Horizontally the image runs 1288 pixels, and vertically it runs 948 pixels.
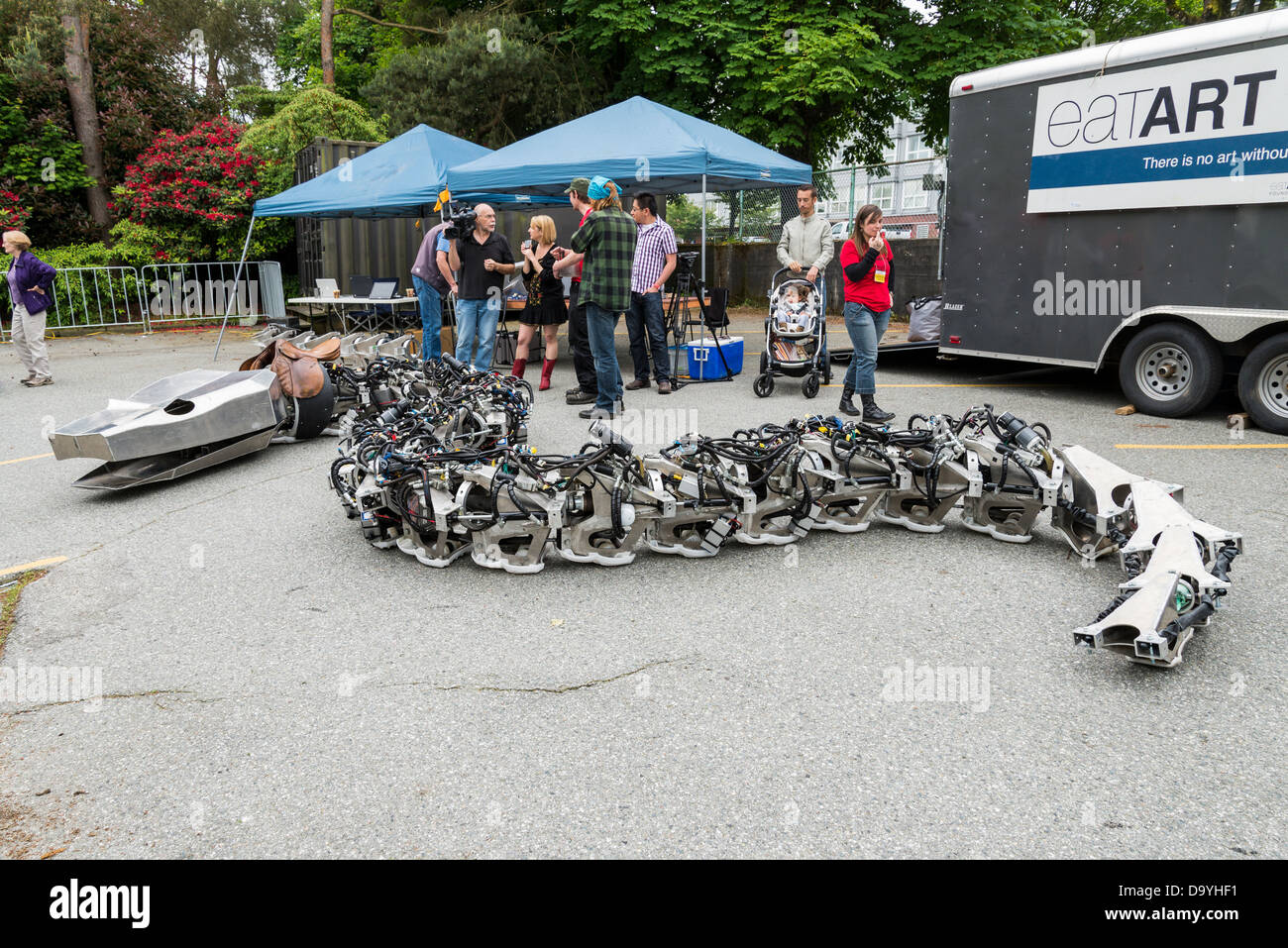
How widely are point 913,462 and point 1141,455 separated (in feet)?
9.62

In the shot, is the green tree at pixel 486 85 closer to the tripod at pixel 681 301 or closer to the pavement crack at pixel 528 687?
the tripod at pixel 681 301

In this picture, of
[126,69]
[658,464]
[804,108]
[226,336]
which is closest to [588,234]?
[658,464]

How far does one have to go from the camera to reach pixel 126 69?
79.4 ft

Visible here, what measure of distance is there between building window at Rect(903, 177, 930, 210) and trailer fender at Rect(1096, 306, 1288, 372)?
11.8 metres

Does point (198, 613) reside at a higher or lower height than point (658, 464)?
lower

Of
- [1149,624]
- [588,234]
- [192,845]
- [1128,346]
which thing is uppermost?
[588,234]

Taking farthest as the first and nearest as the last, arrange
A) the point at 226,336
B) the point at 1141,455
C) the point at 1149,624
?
the point at 226,336, the point at 1141,455, the point at 1149,624

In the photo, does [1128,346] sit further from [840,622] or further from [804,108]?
[804,108]

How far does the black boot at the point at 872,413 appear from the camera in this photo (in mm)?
8133

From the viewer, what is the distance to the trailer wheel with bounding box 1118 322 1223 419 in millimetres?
8352

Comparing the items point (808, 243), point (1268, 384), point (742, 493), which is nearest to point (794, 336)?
point (808, 243)

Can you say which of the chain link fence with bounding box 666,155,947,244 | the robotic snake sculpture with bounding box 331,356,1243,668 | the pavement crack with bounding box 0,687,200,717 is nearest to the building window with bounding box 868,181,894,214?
the chain link fence with bounding box 666,155,947,244

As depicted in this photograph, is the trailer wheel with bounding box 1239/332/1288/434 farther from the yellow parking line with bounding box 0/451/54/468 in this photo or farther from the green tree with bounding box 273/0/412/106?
→ the green tree with bounding box 273/0/412/106

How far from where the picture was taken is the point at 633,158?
11.0m
